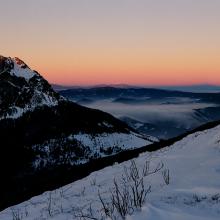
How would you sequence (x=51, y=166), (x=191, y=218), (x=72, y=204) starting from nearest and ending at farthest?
(x=191, y=218) < (x=72, y=204) < (x=51, y=166)

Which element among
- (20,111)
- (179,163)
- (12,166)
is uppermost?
(179,163)

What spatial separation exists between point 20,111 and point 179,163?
473 feet

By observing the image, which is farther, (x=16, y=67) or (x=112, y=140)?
(x=16, y=67)

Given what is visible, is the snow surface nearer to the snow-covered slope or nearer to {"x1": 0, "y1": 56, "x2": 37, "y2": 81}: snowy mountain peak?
{"x1": 0, "y1": 56, "x2": 37, "y2": 81}: snowy mountain peak

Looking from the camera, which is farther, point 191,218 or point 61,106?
point 61,106

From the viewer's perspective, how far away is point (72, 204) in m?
13.7

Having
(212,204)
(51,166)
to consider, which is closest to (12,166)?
(51,166)

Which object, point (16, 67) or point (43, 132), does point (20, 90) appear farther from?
point (43, 132)

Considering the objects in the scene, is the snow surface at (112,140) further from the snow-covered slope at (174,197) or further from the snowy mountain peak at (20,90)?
the snow-covered slope at (174,197)

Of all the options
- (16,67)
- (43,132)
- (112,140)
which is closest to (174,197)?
(112,140)

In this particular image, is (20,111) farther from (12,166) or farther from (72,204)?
(72,204)

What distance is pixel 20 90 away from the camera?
173 meters

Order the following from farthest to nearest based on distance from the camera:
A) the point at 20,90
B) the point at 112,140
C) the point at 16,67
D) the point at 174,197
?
1. the point at 16,67
2. the point at 20,90
3. the point at 112,140
4. the point at 174,197

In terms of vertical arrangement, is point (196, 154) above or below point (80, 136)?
above
